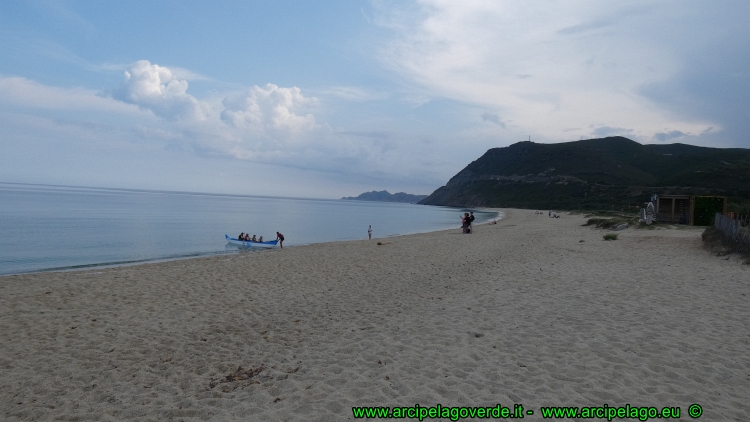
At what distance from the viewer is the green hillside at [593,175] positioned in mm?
77562

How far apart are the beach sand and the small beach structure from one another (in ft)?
56.8

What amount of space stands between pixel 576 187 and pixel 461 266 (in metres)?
99.3

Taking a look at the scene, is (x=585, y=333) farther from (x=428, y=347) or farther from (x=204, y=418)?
(x=204, y=418)

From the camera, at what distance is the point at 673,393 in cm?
418

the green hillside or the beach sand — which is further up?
the green hillside

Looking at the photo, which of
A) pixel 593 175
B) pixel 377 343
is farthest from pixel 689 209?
pixel 593 175

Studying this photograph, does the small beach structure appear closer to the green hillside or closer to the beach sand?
the beach sand

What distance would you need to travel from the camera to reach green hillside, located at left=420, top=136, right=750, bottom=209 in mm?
77562

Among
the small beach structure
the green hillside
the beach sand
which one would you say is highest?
the green hillside

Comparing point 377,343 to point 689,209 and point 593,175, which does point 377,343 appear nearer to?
point 689,209

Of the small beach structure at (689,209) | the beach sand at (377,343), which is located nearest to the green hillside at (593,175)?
the small beach structure at (689,209)

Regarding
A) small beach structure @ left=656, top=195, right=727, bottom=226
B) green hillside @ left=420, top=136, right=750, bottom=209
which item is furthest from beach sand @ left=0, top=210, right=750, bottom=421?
green hillside @ left=420, top=136, right=750, bottom=209

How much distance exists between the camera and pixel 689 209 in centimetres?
2766

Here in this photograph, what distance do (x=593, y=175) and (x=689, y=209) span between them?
89576mm
